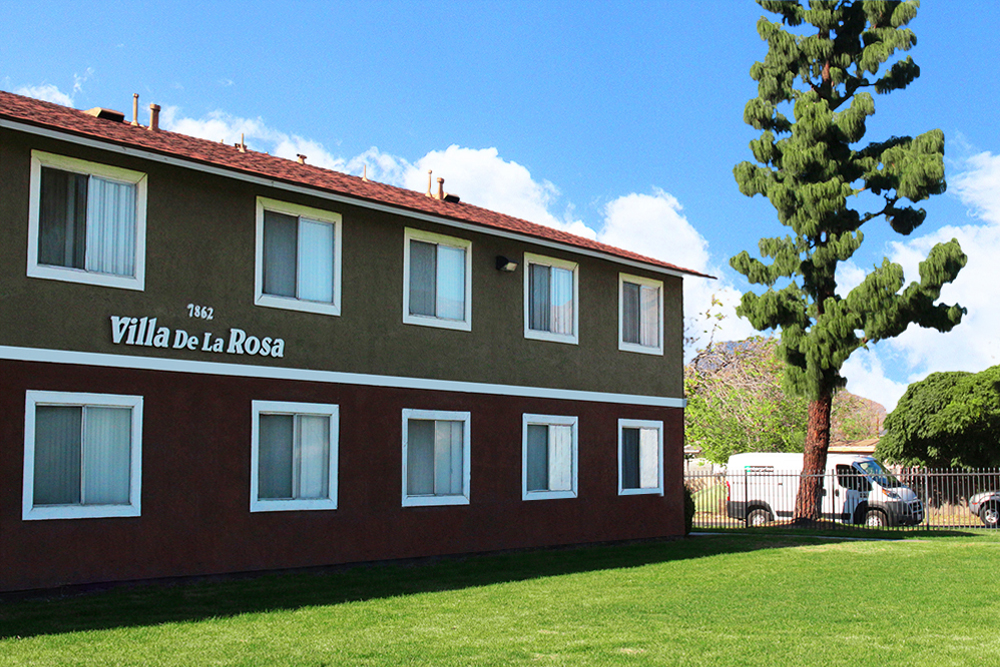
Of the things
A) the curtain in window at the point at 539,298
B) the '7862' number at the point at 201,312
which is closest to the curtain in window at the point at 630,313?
the curtain in window at the point at 539,298

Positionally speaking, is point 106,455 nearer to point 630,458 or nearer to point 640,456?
point 630,458

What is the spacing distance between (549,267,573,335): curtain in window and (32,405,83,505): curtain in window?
31.8ft

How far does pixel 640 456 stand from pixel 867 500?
11442mm

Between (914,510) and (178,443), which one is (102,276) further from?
(914,510)

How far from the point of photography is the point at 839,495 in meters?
31.6

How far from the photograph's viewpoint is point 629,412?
886 inches

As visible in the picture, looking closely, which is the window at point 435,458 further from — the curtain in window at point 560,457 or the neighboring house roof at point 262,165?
the neighboring house roof at point 262,165

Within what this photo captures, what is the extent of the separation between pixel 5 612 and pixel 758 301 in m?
24.1

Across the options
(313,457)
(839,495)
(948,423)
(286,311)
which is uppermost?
(286,311)

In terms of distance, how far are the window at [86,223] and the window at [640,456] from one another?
11179mm

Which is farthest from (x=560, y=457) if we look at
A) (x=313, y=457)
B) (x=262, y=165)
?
(x=262, y=165)

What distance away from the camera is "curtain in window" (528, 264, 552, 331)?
20.5 m

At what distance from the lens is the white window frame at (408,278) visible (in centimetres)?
1809

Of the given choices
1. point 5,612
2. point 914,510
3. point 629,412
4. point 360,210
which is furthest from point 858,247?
point 5,612
